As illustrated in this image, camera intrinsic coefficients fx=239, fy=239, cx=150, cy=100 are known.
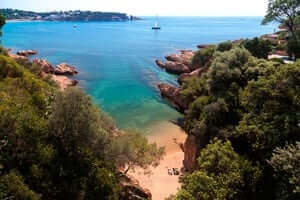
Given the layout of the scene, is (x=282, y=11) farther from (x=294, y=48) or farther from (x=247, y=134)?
(x=247, y=134)

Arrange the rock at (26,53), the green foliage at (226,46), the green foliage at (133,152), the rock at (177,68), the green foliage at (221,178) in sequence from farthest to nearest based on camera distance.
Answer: the rock at (26,53)
the rock at (177,68)
the green foliage at (226,46)
the green foliage at (133,152)
the green foliage at (221,178)

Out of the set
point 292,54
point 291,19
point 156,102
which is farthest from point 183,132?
point 291,19

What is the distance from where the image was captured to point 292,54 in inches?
1161

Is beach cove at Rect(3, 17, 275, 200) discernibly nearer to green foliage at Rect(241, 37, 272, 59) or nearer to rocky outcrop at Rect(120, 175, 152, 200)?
rocky outcrop at Rect(120, 175, 152, 200)

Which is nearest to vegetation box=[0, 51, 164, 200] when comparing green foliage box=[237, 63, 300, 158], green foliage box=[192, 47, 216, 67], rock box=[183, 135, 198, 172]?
rock box=[183, 135, 198, 172]

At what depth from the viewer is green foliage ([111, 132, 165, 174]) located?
14543 millimetres

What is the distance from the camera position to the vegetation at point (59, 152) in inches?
428

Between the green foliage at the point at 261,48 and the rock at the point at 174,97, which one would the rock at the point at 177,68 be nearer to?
the rock at the point at 174,97

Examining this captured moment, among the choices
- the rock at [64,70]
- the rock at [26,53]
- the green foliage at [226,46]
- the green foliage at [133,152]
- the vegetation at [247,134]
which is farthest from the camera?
the rock at [26,53]

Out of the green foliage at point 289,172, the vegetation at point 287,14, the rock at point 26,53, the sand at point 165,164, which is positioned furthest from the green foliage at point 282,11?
the rock at point 26,53

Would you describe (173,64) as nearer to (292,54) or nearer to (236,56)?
(292,54)

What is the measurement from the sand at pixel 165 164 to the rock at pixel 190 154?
85cm

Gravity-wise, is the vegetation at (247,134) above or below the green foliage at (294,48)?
below

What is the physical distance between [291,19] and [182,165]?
23.4 metres
